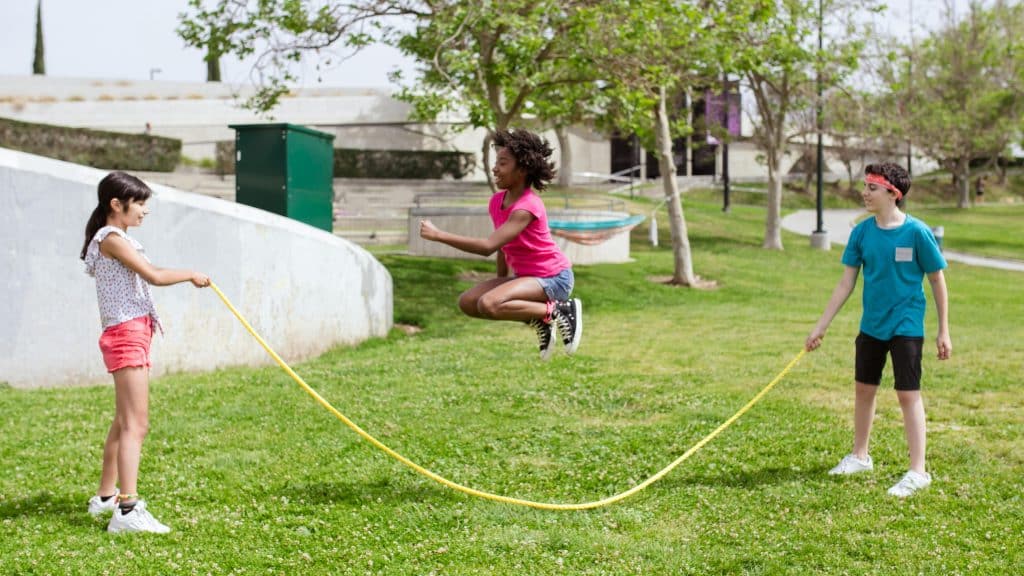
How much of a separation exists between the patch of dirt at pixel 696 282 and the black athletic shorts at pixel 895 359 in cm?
1607

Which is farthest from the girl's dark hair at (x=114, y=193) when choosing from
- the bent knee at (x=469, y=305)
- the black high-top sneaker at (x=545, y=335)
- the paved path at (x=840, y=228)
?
the paved path at (x=840, y=228)

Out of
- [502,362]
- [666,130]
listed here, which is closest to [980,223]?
[666,130]

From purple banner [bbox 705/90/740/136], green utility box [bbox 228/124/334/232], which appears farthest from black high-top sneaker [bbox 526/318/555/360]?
purple banner [bbox 705/90/740/136]

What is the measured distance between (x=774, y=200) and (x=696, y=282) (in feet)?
30.7

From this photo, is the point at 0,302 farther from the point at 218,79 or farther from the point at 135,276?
the point at 218,79

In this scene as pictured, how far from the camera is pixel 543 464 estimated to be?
7.66 meters

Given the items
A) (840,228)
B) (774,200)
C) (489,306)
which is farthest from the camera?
(840,228)

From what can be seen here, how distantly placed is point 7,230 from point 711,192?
44.7 metres

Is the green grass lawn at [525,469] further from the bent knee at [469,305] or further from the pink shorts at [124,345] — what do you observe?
the bent knee at [469,305]

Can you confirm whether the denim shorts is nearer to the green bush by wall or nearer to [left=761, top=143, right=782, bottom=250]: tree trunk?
[left=761, top=143, right=782, bottom=250]: tree trunk

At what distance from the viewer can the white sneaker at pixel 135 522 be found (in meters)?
6.01

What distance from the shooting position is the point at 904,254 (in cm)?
673

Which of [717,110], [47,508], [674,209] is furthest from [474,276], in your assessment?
[717,110]

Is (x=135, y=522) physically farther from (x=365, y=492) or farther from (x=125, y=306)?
(x=365, y=492)
